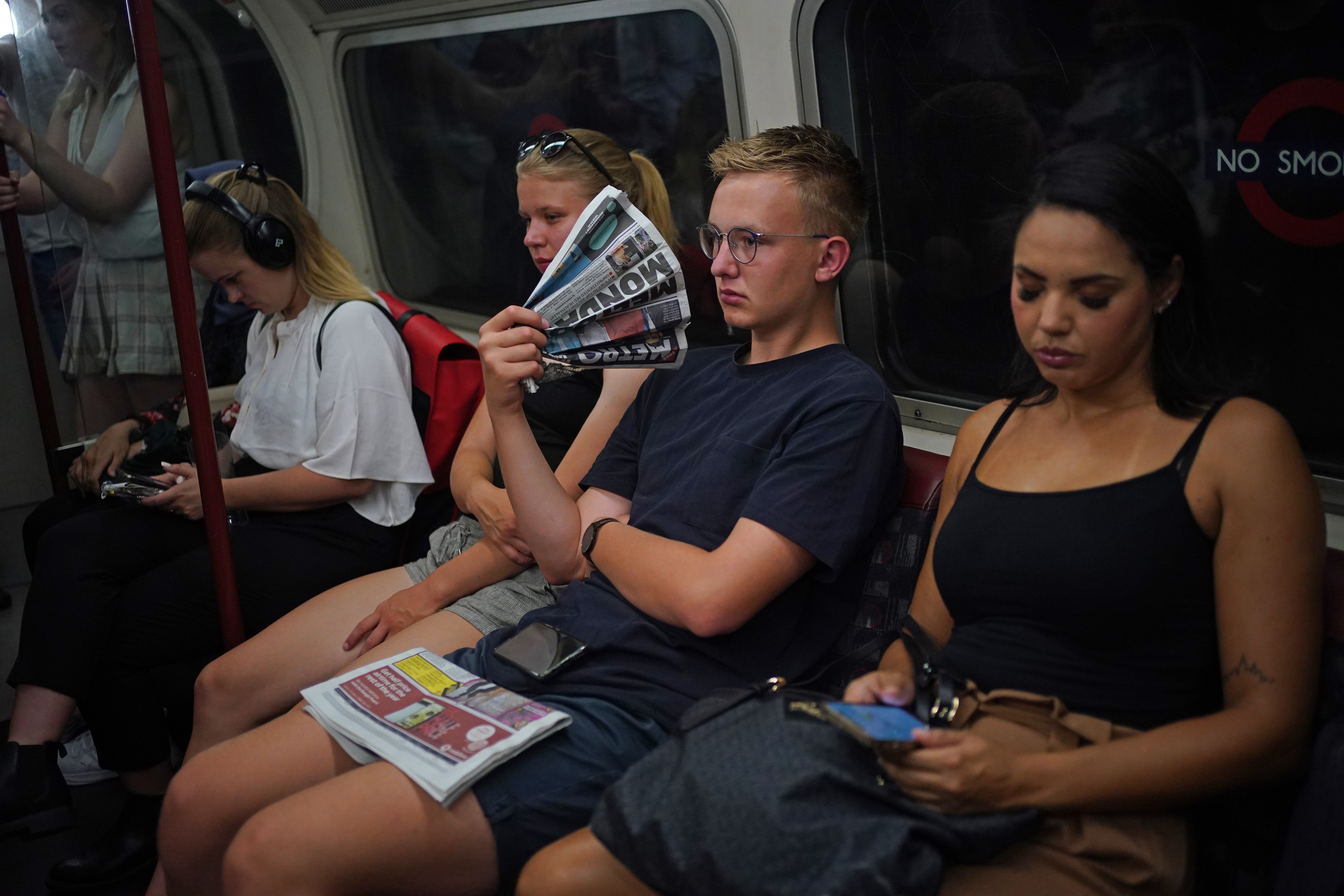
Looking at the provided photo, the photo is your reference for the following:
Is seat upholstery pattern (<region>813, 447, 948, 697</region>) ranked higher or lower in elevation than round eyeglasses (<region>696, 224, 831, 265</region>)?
lower

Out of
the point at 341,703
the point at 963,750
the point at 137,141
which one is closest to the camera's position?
the point at 963,750

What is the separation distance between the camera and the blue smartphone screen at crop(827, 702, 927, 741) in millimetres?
1518

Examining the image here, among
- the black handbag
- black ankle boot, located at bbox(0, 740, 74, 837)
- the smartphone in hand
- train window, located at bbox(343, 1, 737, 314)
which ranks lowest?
black ankle boot, located at bbox(0, 740, 74, 837)

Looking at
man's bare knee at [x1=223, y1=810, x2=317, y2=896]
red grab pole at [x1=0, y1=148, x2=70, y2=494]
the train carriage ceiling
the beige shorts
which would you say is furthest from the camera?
the train carriage ceiling

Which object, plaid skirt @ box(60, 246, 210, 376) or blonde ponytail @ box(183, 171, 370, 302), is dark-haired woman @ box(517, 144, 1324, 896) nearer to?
plaid skirt @ box(60, 246, 210, 376)

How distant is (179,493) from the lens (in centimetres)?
309

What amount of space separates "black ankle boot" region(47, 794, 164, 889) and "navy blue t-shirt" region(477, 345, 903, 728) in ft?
4.26

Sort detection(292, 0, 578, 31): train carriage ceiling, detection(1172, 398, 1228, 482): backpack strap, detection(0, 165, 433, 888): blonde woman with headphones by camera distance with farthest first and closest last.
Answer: detection(292, 0, 578, 31): train carriage ceiling
detection(0, 165, 433, 888): blonde woman with headphones
detection(1172, 398, 1228, 482): backpack strap

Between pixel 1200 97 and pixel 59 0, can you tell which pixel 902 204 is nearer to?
pixel 1200 97

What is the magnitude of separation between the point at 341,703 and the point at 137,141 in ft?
5.04

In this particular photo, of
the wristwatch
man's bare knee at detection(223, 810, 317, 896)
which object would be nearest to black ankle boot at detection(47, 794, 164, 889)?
man's bare knee at detection(223, 810, 317, 896)

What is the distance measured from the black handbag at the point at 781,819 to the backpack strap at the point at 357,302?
6.31 feet

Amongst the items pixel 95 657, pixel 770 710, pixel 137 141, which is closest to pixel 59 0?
pixel 137 141

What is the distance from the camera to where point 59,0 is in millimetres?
2879
